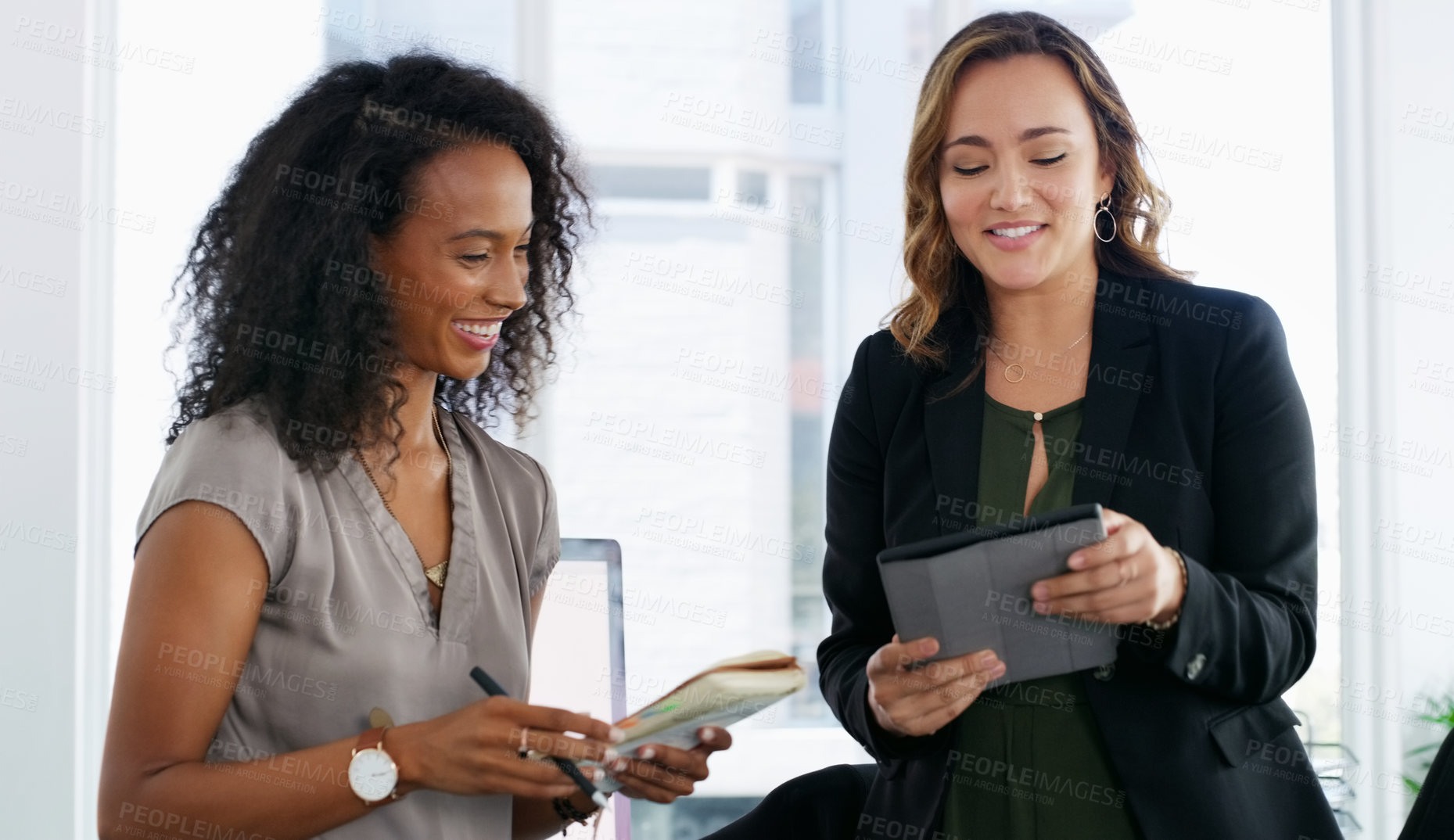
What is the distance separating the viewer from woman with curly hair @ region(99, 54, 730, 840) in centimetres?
125

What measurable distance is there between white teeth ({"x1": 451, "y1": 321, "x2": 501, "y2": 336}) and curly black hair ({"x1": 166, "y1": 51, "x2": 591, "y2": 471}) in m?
0.09

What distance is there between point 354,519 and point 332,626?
0.48 ft

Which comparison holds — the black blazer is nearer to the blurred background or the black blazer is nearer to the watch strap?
the watch strap

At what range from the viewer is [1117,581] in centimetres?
126

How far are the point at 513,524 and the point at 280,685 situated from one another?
0.41 meters

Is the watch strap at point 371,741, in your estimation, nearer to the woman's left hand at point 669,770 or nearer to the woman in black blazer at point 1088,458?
the woman's left hand at point 669,770

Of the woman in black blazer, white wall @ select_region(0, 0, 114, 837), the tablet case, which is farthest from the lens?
white wall @ select_region(0, 0, 114, 837)

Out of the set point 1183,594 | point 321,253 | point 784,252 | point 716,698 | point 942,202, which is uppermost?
point 784,252

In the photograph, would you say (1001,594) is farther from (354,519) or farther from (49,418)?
(49,418)

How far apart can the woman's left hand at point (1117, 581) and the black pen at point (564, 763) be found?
1.81 feet

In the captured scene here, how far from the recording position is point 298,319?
1486 mm

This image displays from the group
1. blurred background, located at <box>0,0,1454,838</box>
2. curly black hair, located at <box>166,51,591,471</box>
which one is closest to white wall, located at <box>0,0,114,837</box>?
blurred background, located at <box>0,0,1454,838</box>

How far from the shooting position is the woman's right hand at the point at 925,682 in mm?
1340

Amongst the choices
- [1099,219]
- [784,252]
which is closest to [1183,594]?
[1099,219]
